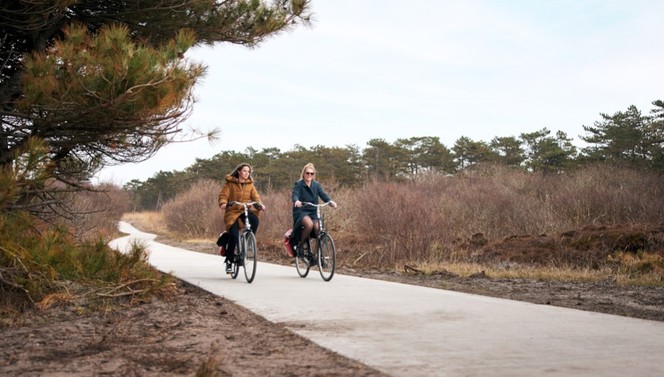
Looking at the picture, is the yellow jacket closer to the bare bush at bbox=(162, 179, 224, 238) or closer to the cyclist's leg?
the cyclist's leg

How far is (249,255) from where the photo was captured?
11297 mm

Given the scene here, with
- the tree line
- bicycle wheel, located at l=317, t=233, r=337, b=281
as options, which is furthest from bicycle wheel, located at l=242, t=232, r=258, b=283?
the tree line

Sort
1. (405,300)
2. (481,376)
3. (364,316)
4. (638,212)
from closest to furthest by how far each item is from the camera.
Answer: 1. (481,376)
2. (364,316)
3. (405,300)
4. (638,212)

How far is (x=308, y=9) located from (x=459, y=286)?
228 inches

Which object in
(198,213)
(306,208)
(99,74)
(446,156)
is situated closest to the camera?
(99,74)

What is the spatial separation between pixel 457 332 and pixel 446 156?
202 ft

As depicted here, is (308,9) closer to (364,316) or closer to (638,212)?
(364,316)

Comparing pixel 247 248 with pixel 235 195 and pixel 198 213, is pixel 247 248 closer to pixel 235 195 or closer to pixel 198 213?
pixel 235 195

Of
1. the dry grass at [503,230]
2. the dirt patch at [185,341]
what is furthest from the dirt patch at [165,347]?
the dry grass at [503,230]

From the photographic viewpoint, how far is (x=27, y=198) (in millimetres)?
9438

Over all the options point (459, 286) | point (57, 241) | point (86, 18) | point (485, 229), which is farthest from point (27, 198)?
point (485, 229)

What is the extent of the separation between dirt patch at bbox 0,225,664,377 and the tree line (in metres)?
20.9

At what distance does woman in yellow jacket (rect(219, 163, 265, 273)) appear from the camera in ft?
38.0

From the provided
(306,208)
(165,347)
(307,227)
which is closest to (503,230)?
(306,208)
